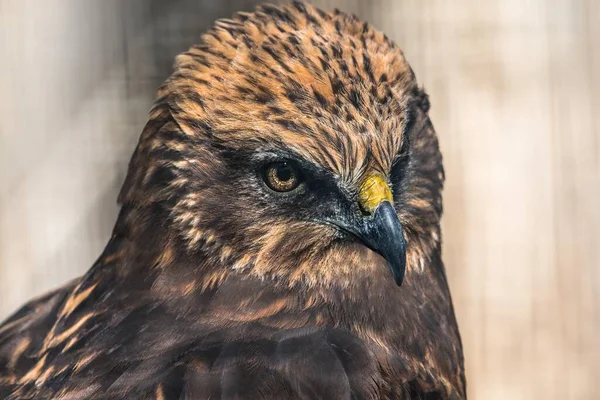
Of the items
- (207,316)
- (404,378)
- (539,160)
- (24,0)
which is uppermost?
(24,0)

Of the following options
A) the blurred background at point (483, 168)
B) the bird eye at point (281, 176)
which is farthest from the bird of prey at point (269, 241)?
the blurred background at point (483, 168)

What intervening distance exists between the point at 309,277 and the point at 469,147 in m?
1.99

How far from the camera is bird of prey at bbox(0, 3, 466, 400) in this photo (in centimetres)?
143

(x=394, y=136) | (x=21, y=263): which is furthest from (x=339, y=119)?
(x=21, y=263)

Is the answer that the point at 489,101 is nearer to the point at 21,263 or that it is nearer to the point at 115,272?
the point at 21,263

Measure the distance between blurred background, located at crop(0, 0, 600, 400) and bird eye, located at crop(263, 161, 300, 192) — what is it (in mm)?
1364

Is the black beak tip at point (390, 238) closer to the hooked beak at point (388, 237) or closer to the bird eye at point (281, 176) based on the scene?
the hooked beak at point (388, 237)

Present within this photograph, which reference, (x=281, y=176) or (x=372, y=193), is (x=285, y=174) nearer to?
(x=281, y=176)

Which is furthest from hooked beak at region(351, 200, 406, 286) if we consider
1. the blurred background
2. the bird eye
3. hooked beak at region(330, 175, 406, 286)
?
the blurred background

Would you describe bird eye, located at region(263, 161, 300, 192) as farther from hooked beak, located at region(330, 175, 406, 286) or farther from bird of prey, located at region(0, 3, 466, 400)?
hooked beak, located at region(330, 175, 406, 286)

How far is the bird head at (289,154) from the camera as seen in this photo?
1457mm

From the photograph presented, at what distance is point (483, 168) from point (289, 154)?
82.8 inches

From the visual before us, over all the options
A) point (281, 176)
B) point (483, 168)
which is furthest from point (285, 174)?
point (483, 168)

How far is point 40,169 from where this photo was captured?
290 centimetres
